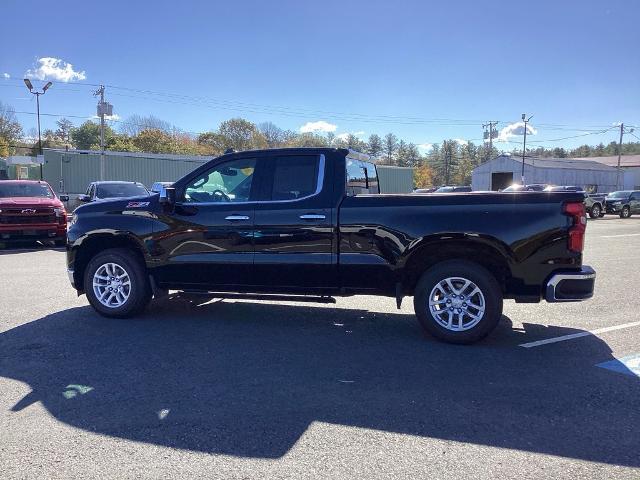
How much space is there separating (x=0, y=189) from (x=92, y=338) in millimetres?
11093

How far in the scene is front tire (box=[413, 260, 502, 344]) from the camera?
17.3 ft

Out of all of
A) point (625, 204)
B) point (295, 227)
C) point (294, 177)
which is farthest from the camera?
point (625, 204)

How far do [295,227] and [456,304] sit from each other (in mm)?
1845

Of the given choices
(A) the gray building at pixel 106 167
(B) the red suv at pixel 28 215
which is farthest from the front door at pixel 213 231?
(A) the gray building at pixel 106 167

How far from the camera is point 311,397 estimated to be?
402 centimetres

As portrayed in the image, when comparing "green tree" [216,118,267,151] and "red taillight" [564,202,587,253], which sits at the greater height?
"green tree" [216,118,267,151]

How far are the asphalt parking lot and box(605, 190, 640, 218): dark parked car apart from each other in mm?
28891

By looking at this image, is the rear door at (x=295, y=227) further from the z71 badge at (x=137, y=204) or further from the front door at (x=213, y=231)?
the z71 badge at (x=137, y=204)

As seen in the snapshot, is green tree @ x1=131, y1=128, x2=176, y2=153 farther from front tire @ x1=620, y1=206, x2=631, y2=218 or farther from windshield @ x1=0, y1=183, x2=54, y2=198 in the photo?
windshield @ x1=0, y1=183, x2=54, y2=198

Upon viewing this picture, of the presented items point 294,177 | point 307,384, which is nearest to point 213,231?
point 294,177

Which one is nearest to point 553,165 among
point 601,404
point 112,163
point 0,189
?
point 112,163

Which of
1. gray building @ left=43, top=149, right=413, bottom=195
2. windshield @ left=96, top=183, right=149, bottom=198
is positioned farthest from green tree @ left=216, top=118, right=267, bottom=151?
windshield @ left=96, top=183, right=149, bottom=198

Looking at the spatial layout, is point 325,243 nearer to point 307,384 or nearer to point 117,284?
point 307,384

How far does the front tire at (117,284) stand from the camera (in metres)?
6.30
